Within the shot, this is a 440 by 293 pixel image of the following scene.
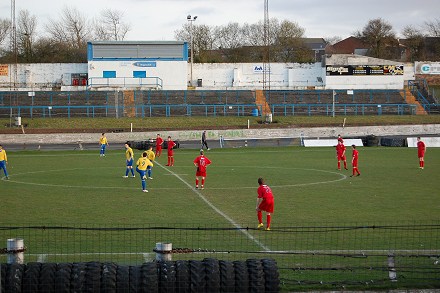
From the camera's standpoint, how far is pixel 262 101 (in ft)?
268

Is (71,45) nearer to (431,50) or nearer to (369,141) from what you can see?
(431,50)

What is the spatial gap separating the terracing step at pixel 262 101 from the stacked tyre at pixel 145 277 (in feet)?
212

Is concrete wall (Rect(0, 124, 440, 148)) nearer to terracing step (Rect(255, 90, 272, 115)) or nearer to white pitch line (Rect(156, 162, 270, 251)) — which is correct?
terracing step (Rect(255, 90, 272, 115))

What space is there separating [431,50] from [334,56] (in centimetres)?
3189

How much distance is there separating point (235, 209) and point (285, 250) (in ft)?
23.6

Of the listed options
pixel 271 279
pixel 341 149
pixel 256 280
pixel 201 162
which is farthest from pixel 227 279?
pixel 341 149

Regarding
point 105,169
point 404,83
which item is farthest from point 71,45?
point 105,169

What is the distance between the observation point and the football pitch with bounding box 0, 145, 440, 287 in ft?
59.2

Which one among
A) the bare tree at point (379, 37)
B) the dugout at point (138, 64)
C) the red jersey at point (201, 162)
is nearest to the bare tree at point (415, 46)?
the bare tree at point (379, 37)

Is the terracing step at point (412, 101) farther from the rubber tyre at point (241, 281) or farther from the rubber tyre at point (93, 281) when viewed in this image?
the rubber tyre at point (93, 281)

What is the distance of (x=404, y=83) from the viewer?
300 feet

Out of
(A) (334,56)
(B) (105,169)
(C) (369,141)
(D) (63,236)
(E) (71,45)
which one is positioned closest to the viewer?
(D) (63,236)

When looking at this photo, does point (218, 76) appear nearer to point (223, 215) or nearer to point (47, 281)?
point (223, 215)

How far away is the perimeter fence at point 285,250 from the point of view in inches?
584
